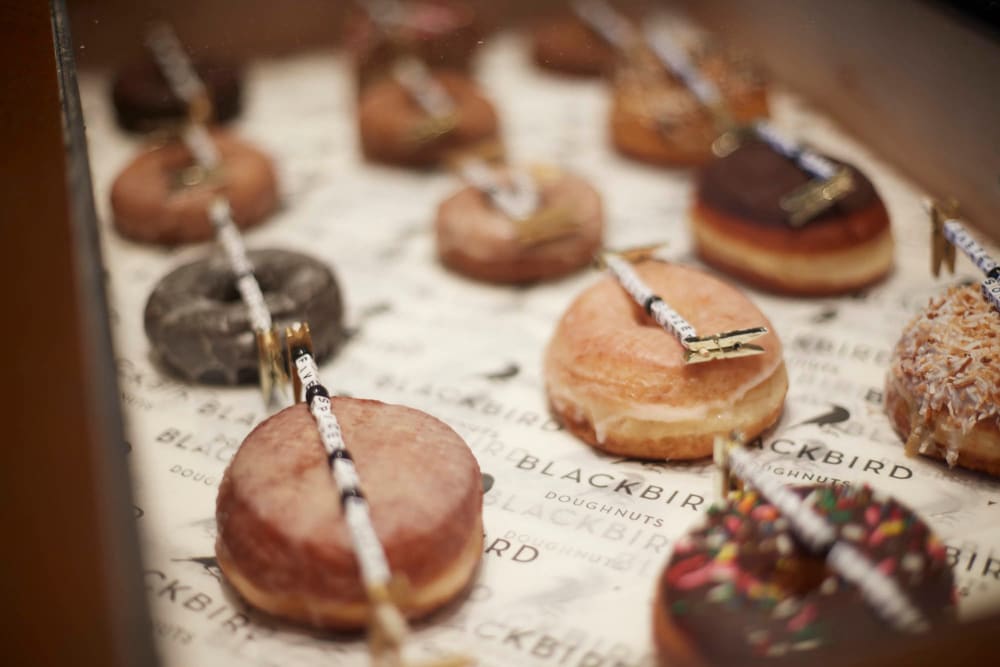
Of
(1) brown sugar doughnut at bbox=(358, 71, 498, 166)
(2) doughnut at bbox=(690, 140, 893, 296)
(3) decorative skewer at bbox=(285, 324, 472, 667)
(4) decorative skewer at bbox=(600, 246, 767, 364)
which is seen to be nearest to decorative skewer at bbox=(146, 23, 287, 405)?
(3) decorative skewer at bbox=(285, 324, 472, 667)

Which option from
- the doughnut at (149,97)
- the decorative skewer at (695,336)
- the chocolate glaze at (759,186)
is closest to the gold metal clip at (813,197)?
the chocolate glaze at (759,186)

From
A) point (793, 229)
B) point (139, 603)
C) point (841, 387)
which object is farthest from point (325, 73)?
point (139, 603)

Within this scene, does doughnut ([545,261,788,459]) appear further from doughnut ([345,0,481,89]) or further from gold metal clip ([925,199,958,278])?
doughnut ([345,0,481,89])

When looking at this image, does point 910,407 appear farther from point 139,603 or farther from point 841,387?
point 139,603

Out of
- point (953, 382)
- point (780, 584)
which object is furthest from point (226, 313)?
point (953, 382)

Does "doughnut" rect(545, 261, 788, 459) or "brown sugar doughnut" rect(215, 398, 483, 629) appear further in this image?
"doughnut" rect(545, 261, 788, 459)

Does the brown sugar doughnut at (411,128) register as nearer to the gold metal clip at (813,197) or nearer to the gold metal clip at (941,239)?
the gold metal clip at (813,197)
